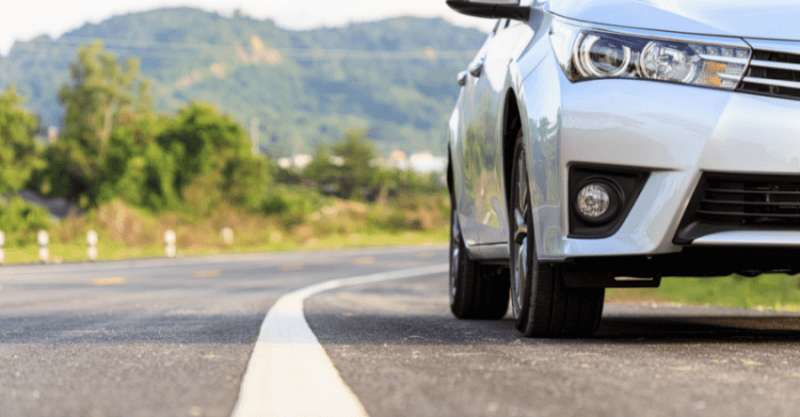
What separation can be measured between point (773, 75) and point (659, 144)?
456mm

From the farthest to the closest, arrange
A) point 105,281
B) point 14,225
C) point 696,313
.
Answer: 1. point 14,225
2. point 105,281
3. point 696,313

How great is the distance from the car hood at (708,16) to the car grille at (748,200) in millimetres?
505

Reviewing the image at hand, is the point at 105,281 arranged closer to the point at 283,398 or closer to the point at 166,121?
the point at 283,398

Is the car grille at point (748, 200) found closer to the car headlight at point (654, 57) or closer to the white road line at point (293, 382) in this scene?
the car headlight at point (654, 57)

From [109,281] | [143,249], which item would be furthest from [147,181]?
[109,281]

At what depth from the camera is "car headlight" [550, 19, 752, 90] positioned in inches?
195

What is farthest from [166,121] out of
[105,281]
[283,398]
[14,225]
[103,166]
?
[283,398]

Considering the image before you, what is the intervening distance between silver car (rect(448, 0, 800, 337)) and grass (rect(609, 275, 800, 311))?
20.3 feet

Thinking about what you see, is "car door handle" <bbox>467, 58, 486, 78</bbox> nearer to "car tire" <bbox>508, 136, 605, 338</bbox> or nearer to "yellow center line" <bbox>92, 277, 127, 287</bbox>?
"car tire" <bbox>508, 136, 605, 338</bbox>

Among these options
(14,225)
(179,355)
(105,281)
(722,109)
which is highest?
(722,109)

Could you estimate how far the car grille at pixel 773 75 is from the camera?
16.1 ft

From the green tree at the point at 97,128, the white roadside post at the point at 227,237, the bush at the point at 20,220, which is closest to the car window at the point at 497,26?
the white roadside post at the point at 227,237

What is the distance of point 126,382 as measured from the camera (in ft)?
12.7

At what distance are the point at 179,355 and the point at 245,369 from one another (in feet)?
1.92
